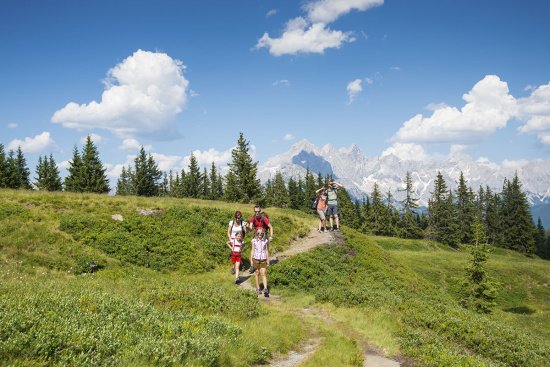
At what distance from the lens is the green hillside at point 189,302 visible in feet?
15.1

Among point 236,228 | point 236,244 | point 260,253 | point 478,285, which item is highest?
point 236,228

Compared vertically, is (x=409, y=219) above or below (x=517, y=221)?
above

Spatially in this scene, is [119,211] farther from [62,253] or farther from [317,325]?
[317,325]

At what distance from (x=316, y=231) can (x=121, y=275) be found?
14773 mm

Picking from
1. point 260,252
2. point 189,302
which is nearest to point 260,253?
point 260,252

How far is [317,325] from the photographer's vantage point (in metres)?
9.01

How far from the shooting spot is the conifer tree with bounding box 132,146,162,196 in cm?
6638

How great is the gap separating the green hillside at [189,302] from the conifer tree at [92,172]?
43012mm

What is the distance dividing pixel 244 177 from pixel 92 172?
3289 centimetres

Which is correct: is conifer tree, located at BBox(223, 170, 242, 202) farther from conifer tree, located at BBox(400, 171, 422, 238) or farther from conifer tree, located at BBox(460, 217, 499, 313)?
conifer tree, located at BBox(400, 171, 422, 238)

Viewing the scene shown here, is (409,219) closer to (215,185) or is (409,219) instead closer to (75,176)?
(215,185)

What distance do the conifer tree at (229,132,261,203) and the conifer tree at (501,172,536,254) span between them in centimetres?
Result: 6613

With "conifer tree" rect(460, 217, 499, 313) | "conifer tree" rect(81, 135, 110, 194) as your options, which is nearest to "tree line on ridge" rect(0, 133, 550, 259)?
"conifer tree" rect(81, 135, 110, 194)

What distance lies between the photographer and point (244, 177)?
48.9 metres
